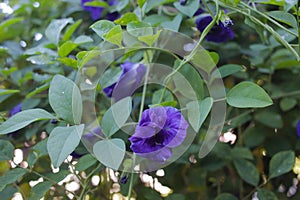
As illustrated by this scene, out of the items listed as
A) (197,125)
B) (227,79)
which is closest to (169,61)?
(227,79)

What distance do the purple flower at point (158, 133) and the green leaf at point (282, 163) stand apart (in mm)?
277

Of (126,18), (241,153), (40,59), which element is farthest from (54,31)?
(241,153)

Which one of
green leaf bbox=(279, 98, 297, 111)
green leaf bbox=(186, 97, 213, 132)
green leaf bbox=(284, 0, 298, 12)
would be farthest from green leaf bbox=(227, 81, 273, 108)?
green leaf bbox=(279, 98, 297, 111)

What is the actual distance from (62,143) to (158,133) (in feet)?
0.41

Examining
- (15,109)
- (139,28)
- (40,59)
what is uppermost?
(139,28)

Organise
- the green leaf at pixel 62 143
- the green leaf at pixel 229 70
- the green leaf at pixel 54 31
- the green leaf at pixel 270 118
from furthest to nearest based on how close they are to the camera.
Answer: the green leaf at pixel 270 118 < the green leaf at pixel 54 31 < the green leaf at pixel 229 70 < the green leaf at pixel 62 143

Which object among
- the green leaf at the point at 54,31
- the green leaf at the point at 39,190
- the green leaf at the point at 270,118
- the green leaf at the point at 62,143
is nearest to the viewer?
the green leaf at the point at 62,143

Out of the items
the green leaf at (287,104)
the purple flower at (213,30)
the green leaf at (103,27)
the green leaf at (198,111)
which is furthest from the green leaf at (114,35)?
the green leaf at (287,104)

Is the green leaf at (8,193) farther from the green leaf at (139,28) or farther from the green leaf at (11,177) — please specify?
the green leaf at (139,28)

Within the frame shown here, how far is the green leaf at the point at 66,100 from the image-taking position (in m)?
0.59

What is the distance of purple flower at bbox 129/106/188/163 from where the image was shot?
0.57m

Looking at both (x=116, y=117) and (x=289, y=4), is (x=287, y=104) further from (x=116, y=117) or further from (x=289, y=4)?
(x=116, y=117)

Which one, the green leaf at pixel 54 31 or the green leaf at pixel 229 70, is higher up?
the green leaf at pixel 54 31

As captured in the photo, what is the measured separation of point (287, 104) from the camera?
0.95m
